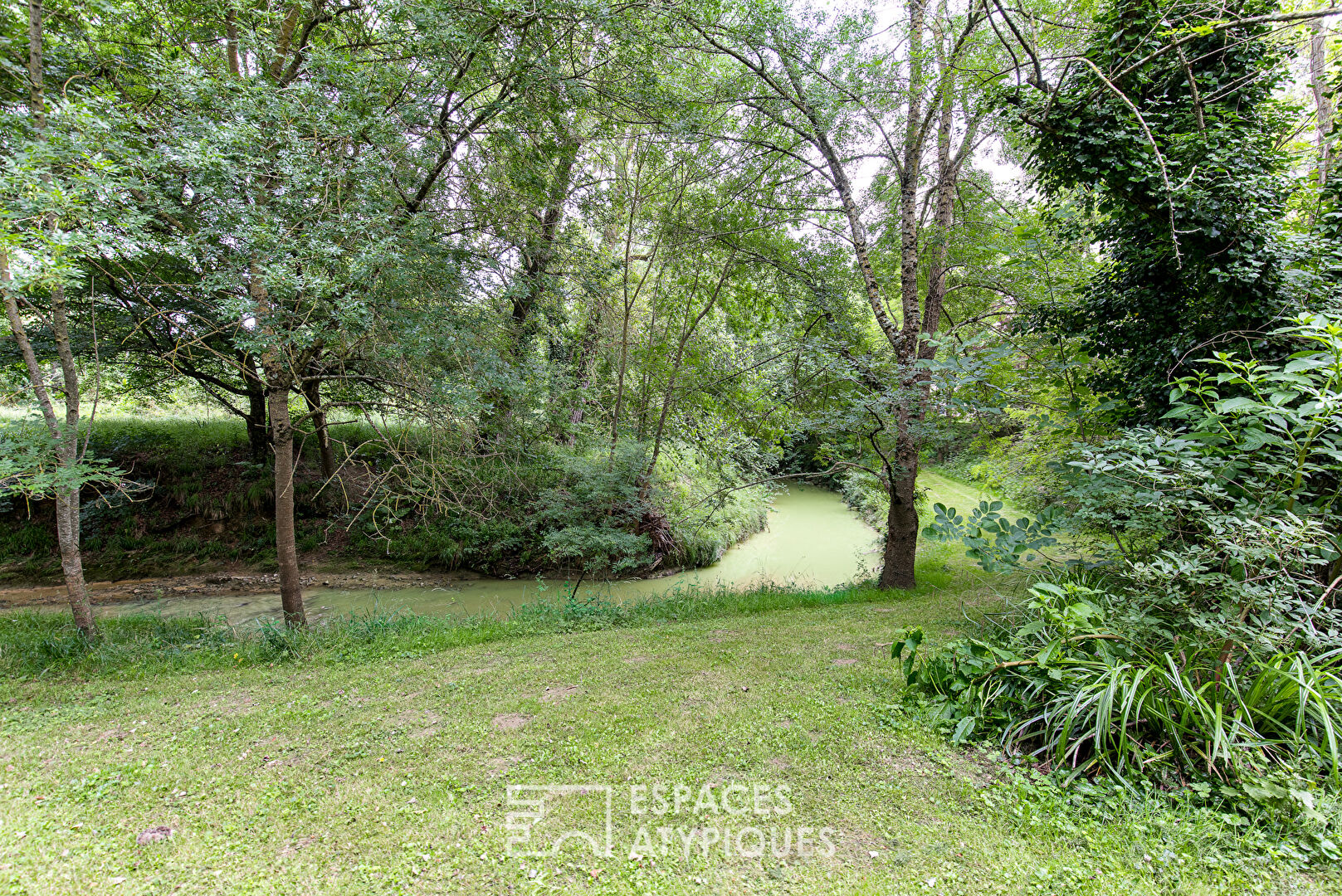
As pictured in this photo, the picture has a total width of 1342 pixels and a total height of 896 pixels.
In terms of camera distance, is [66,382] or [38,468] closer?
[38,468]

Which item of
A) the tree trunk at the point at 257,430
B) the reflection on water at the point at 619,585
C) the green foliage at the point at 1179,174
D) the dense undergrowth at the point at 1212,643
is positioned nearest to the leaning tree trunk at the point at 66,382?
the reflection on water at the point at 619,585

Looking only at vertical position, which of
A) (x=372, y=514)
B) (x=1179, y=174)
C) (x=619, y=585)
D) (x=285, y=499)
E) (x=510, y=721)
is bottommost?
(x=619, y=585)

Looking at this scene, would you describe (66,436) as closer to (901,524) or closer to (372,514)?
(372,514)

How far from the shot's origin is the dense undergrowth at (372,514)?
22.7 feet

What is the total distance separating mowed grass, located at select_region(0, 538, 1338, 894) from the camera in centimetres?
176

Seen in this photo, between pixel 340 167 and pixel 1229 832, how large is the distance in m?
6.04

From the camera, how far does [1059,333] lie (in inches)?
175

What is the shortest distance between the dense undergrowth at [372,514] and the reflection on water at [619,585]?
0.41 metres

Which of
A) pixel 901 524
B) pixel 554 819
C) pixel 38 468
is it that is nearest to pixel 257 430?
pixel 38 468

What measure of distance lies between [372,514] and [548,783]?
6202 mm

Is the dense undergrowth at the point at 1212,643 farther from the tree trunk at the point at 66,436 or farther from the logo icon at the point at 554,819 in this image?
the tree trunk at the point at 66,436

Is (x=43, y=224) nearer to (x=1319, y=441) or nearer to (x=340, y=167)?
(x=340, y=167)

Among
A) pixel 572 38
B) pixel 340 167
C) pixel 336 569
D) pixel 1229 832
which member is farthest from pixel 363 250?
pixel 336 569

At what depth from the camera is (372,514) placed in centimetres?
725
